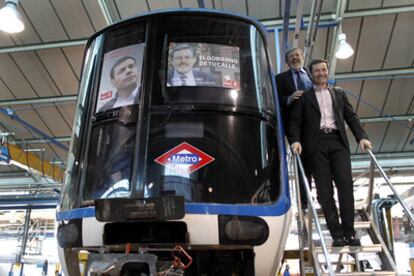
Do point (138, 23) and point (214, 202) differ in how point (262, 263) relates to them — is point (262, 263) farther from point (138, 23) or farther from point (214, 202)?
point (138, 23)

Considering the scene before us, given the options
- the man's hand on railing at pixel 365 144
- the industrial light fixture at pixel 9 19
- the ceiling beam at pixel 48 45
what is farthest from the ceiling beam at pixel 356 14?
the man's hand on railing at pixel 365 144

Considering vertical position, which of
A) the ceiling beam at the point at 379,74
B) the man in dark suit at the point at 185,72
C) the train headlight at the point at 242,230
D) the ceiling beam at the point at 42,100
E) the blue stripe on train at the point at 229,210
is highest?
the ceiling beam at the point at 42,100

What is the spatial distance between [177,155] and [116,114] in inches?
23.8

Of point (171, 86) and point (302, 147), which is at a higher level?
point (171, 86)

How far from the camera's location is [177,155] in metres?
2.89

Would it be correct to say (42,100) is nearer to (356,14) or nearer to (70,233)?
(356,14)

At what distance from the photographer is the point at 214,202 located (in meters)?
2.74

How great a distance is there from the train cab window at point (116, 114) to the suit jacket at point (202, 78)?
222mm

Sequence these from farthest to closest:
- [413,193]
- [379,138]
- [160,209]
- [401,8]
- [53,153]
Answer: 1. [53,153]
2. [379,138]
3. [413,193]
4. [401,8]
5. [160,209]

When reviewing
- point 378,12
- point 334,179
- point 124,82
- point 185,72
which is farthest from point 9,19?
point 378,12

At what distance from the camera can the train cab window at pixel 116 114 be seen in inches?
116

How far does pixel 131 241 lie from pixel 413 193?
7.68 m

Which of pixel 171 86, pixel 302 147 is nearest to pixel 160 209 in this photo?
pixel 171 86

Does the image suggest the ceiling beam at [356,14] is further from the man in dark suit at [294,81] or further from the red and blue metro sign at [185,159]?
the red and blue metro sign at [185,159]
